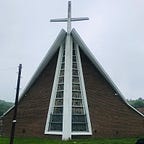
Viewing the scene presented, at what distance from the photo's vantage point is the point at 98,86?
115ft

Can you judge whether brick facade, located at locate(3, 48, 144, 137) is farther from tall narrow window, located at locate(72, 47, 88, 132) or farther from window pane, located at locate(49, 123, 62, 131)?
window pane, located at locate(49, 123, 62, 131)

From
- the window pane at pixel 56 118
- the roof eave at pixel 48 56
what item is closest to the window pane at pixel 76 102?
the window pane at pixel 56 118

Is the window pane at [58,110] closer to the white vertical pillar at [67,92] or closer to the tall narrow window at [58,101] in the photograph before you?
the tall narrow window at [58,101]

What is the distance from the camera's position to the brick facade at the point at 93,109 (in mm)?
33906

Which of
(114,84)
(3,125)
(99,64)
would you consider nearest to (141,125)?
(114,84)

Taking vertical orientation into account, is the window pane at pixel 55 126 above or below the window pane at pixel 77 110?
below

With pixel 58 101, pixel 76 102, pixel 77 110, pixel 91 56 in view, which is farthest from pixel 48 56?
pixel 77 110

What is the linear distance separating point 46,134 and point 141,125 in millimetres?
10631

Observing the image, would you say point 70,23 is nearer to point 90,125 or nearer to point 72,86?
point 72,86

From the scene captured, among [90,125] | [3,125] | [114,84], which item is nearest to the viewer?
[90,125]

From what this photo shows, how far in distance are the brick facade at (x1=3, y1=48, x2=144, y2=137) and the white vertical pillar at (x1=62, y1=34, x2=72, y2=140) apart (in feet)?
6.63

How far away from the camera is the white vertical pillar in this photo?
32.2 m

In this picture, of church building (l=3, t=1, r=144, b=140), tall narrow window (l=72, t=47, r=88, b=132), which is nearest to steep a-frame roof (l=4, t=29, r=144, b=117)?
church building (l=3, t=1, r=144, b=140)

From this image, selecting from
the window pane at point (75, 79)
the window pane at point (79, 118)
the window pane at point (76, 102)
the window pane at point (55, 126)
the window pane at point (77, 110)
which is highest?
the window pane at point (75, 79)
